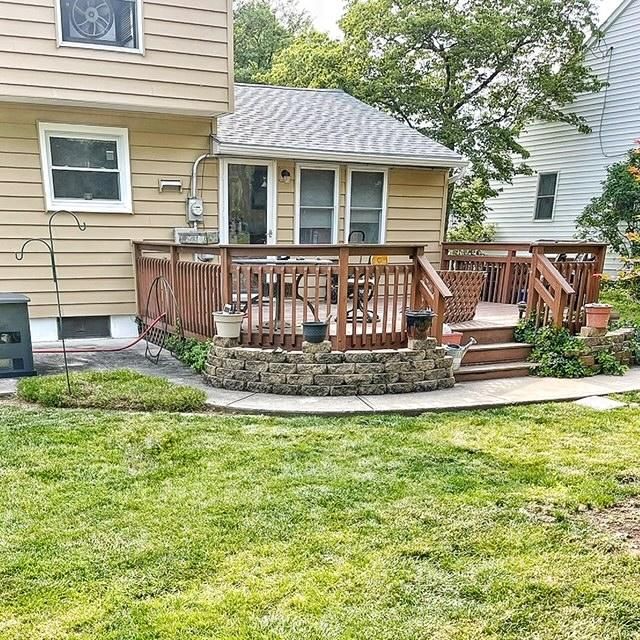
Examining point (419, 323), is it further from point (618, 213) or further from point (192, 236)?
point (618, 213)

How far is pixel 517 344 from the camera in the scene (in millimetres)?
6008

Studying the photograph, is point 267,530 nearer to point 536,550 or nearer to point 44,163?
point 536,550

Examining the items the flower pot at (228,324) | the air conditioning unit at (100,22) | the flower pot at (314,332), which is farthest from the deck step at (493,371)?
the air conditioning unit at (100,22)

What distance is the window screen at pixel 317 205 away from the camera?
7676 millimetres

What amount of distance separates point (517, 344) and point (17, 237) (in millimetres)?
5964

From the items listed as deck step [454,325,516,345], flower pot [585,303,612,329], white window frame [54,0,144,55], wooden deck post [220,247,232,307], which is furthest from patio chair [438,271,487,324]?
white window frame [54,0,144,55]

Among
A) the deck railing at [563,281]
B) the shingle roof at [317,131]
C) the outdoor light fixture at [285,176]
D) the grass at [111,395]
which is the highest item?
the shingle roof at [317,131]

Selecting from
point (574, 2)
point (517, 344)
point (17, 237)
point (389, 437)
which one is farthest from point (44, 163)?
point (574, 2)

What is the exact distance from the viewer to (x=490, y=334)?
6.00 metres

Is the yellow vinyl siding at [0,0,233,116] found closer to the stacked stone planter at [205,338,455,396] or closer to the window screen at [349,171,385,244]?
the window screen at [349,171,385,244]

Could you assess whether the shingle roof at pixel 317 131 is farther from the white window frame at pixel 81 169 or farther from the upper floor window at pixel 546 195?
the upper floor window at pixel 546 195

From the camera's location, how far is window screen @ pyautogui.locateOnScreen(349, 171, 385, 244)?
7934mm

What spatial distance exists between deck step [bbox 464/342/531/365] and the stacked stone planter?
971mm

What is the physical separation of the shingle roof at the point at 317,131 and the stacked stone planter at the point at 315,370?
329 centimetres
